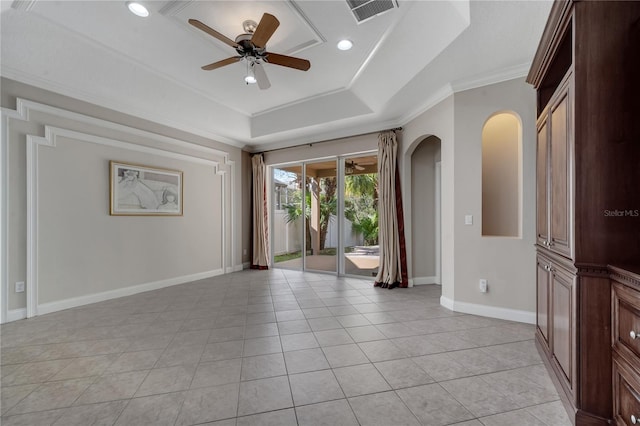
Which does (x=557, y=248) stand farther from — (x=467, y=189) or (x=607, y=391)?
(x=467, y=189)

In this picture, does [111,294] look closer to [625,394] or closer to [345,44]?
[345,44]

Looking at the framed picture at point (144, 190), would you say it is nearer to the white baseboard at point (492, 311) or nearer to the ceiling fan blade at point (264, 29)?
the ceiling fan blade at point (264, 29)

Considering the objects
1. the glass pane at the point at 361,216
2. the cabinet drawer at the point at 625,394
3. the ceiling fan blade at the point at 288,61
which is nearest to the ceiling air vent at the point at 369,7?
the ceiling fan blade at the point at 288,61

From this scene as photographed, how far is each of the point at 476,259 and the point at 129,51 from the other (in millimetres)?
4984

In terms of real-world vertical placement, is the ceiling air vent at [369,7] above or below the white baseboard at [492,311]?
above

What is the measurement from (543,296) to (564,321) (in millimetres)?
596

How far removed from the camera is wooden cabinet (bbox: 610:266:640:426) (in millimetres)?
1291

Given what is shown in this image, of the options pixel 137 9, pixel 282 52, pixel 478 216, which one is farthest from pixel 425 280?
pixel 137 9

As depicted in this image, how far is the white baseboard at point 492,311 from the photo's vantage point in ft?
10.4

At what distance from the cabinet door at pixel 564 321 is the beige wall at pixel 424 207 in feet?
9.72

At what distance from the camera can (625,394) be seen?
1383mm

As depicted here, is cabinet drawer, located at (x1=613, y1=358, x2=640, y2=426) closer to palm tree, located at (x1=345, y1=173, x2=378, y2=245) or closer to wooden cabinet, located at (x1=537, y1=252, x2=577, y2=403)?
wooden cabinet, located at (x1=537, y1=252, x2=577, y2=403)

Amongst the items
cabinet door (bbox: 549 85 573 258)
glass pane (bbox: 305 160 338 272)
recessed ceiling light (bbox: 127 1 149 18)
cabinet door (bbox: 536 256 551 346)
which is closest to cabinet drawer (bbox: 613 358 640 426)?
cabinet door (bbox: 549 85 573 258)

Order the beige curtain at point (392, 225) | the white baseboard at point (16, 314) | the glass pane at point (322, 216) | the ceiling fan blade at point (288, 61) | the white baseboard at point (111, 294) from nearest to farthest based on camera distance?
the ceiling fan blade at point (288, 61) → the white baseboard at point (16, 314) → the white baseboard at point (111, 294) → the beige curtain at point (392, 225) → the glass pane at point (322, 216)
